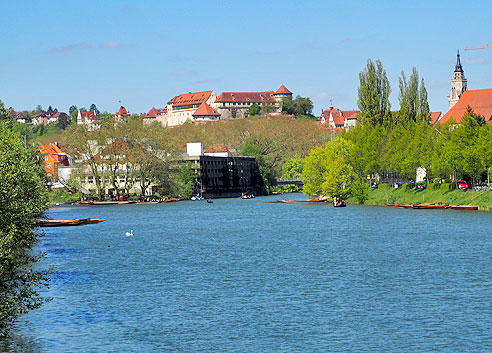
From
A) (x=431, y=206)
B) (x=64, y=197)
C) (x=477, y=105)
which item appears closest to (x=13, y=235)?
(x=431, y=206)

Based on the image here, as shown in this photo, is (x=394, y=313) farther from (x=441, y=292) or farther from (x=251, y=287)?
(x=251, y=287)

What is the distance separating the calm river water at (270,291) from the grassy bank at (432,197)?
21.2m

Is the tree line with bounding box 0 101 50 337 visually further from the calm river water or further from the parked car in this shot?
the parked car

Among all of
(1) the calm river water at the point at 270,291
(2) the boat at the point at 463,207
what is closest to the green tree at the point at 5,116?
(1) the calm river water at the point at 270,291

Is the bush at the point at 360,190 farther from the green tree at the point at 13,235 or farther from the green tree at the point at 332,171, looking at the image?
the green tree at the point at 13,235

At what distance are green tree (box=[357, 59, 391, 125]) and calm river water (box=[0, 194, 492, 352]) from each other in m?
58.2

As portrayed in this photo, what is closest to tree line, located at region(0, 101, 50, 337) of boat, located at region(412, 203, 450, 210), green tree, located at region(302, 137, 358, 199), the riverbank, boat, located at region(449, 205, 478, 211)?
boat, located at region(449, 205, 478, 211)

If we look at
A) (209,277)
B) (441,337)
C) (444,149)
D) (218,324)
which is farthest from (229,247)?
(444,149)

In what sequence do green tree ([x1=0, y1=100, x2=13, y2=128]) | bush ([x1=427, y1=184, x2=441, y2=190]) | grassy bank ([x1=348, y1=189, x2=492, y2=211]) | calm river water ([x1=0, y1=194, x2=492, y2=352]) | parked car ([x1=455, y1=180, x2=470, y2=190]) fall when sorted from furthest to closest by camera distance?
bush ([x1=427, y1=184, x2=441, y2=190]) < parked car ([x1=455, y1=180, x2=470, y2=190]) < grassy bank ([x1=348, y1=189, x2=492, y2=211]) < green tree ([x1=0, y1=100, x2=13, y2=128]) < calm river water ([x1=0, y1=194, x2=492, y2=352])

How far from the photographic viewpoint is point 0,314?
33625 mm

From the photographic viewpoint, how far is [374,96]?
505 feet

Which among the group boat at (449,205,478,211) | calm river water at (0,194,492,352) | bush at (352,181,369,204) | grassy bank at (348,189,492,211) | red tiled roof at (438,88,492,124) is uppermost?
red tiled roof at (438,88,492,124)

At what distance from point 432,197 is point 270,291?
85864mm

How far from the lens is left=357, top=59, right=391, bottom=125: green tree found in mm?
154000
